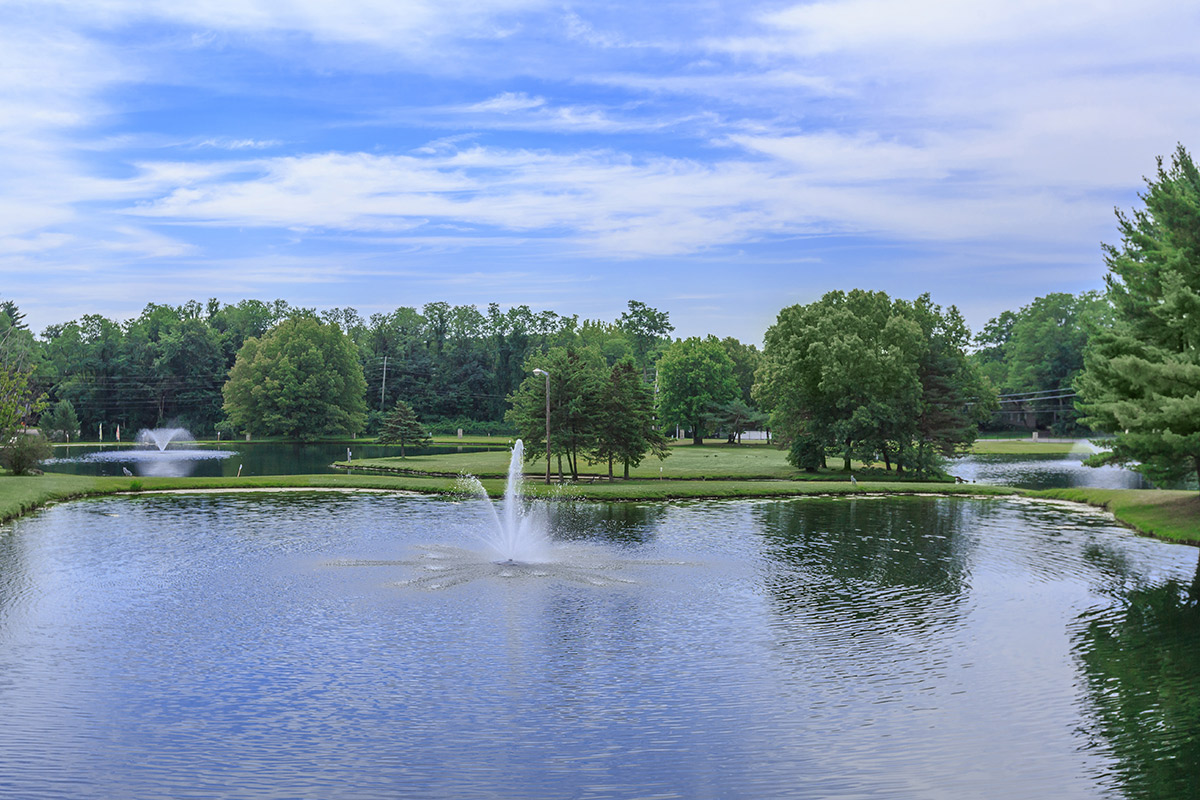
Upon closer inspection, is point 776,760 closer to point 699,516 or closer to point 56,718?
point 56,718

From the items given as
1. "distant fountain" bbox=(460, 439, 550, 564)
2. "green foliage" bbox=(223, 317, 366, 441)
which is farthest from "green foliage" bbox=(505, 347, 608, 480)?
"green foliage" bbox=(223, 317, 366, 441)

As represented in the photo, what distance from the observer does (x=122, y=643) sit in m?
20.5

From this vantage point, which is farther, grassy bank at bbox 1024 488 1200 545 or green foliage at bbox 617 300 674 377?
green foliage at bbox 617 300 674 377

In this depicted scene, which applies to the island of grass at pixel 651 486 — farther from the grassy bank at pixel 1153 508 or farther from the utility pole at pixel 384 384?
the utility pole at pixel 384 384

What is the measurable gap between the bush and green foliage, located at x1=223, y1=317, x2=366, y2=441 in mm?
63379

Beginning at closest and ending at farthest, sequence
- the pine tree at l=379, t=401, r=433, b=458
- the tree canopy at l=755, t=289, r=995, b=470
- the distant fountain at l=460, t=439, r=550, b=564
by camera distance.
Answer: the distant fountain at l=460, t=439, r=550, b=564
the tree canopy at l=755, t=289, r=995, b=470
the pine tree at l=379, t=401, r=433, b=458

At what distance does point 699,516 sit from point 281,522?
17.9 m

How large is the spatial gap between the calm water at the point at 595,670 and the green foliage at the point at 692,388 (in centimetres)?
7908

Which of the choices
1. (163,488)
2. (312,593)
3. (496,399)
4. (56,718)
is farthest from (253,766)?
(496,399)

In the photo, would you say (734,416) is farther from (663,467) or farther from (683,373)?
(663,467)

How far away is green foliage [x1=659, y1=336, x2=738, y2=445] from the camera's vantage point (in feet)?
373

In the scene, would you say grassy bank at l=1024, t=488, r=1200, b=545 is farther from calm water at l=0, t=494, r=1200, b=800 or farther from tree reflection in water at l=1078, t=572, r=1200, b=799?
tree reflection in water at l=1078, t=572, r=1200, b=799

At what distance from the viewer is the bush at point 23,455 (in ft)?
185

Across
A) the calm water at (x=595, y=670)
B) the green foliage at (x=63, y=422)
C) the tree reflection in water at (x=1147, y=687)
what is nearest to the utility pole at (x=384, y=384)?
the green foliage at (x=63, y=422)
